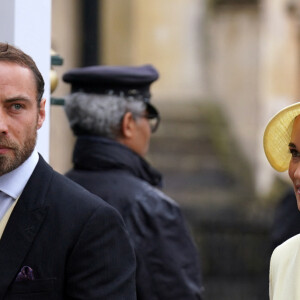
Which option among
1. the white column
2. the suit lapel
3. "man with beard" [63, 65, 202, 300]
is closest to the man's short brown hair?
the suit lapel

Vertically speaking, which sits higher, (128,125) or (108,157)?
(128,125)

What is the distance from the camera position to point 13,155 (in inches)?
160

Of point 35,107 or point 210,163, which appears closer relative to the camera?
point 35,107

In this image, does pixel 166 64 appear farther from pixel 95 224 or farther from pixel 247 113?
pixel 95 224

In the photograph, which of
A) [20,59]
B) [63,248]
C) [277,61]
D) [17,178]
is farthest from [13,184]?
[277,61]

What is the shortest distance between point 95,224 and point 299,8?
1183 cm

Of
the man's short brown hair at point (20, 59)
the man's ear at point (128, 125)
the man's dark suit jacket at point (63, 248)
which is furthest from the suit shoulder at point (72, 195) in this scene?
the man's ear at point (128, 125)

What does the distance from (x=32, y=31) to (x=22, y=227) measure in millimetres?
1031

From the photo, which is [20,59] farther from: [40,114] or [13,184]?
[13,184]

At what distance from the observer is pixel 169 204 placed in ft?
18.5

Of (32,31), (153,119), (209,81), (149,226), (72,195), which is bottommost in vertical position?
(209,81)

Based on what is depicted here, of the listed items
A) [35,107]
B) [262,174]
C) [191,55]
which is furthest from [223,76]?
[35,107]

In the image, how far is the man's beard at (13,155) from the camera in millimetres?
4051

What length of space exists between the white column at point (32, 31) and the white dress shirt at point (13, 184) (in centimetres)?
68
